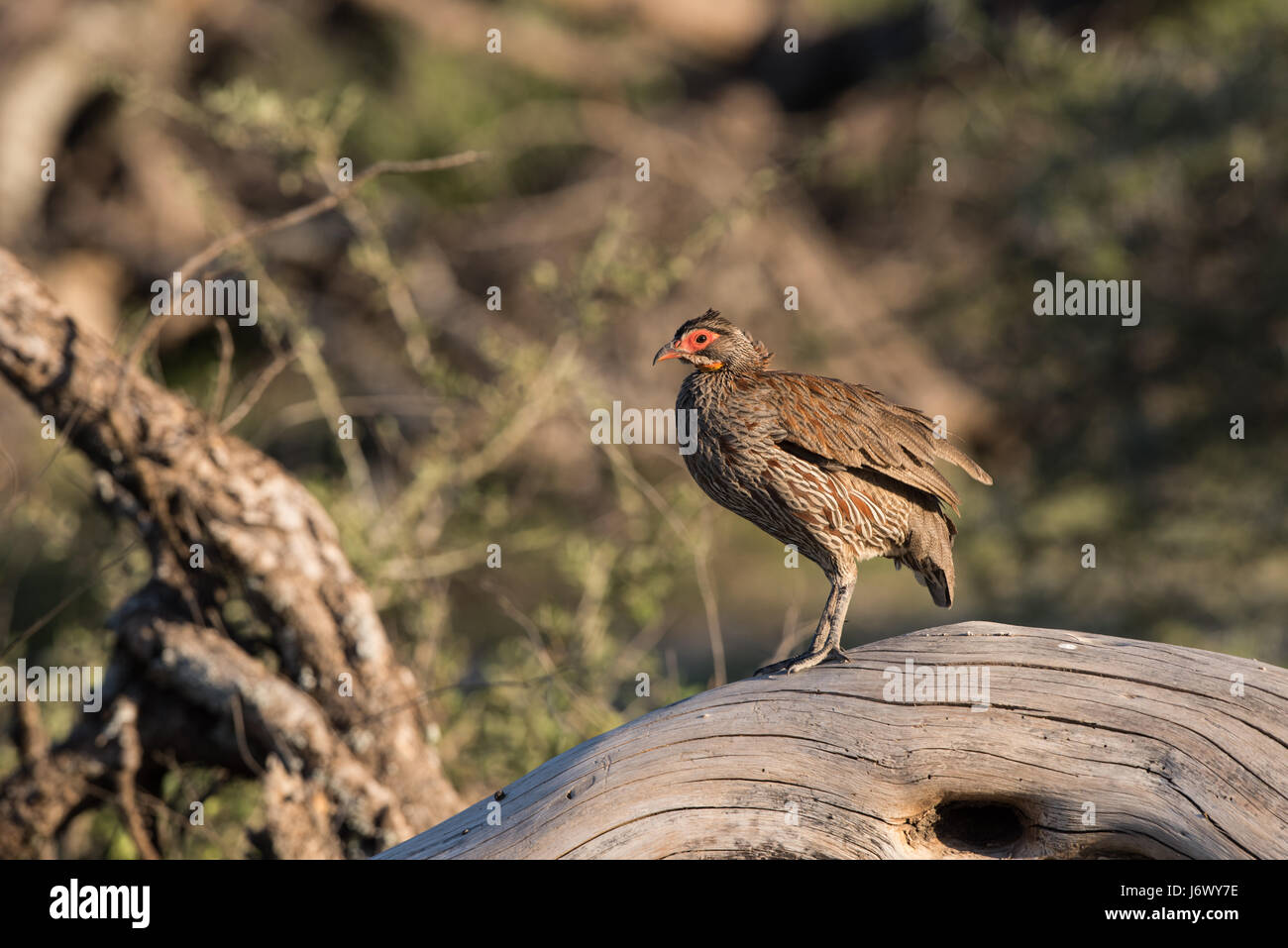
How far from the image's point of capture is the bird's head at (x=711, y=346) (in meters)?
3.58

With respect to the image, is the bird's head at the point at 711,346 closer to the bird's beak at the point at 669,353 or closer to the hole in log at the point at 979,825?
the bird's beak at the point at 669,353

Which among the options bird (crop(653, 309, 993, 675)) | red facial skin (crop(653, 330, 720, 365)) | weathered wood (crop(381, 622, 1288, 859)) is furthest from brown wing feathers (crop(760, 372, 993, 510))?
weathered wood (crop(381, 622, 1288, 859))

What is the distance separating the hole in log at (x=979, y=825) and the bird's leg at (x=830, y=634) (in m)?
0.54

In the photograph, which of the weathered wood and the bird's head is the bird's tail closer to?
the weathered wood

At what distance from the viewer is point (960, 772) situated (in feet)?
10.2

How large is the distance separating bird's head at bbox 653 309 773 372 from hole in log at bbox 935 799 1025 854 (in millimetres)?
1434

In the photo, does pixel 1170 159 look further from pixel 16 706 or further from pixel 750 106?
pixel 16 706

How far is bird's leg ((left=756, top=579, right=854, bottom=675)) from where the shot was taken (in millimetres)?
3541

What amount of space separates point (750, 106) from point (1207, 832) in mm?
10358

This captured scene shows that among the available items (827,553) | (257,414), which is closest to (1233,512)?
(827,553)

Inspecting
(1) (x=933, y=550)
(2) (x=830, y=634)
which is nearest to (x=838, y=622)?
(2) (x=830, y=634)

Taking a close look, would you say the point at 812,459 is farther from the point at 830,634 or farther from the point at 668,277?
the point at 668,277

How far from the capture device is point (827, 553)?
360cm

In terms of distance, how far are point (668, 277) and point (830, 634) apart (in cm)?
240
